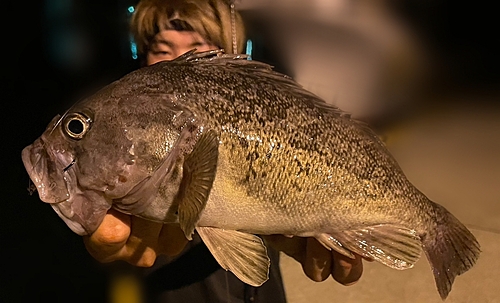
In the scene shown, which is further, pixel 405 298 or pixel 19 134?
pixel 19 134

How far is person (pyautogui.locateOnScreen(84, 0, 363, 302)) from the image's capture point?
26.5 inches

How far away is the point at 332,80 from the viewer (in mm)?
1992

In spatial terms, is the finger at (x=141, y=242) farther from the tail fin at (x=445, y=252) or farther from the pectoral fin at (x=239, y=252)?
the tail fin at (x=445, y=252)

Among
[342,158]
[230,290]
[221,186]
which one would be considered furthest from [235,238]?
[230,290]

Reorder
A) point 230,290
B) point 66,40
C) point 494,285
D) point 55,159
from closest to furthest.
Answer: point 55,159 → point 230,290 → point 494,285 → point 66,40

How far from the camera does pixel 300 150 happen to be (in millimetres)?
607

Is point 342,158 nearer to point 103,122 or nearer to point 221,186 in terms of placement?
point 221,186

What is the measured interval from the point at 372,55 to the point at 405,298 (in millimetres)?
1026

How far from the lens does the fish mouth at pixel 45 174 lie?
54 centimetres

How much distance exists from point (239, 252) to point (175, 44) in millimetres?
540

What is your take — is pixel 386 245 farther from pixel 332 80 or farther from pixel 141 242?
pixel 332 80

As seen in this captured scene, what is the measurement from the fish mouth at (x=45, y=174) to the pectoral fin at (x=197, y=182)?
0.15 metres

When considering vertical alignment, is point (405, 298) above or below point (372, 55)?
below

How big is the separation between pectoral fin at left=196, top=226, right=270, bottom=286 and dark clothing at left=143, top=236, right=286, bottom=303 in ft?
1.53
